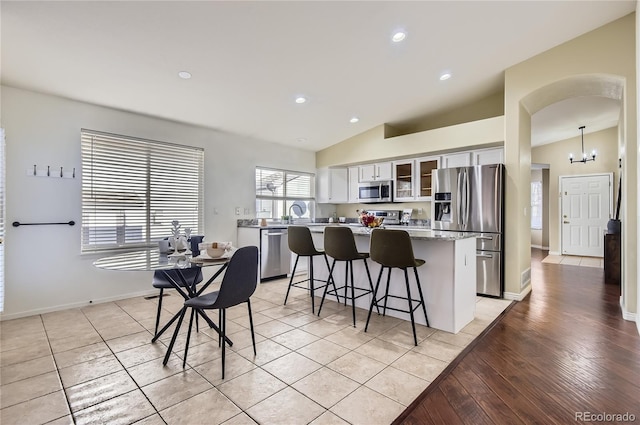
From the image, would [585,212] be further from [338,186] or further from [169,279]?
[169,279]

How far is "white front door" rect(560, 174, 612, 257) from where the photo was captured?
22.6ft

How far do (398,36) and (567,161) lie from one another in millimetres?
6861

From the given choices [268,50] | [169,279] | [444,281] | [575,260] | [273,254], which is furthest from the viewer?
[575,260]

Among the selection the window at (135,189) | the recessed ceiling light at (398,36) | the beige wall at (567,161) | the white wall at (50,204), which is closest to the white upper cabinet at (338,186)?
the window at (135,189)

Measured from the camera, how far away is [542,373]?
215 cm

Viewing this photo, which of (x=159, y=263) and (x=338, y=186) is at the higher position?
(x=338, y=186)

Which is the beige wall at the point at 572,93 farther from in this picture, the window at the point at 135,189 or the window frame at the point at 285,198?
the window at the point at 135,189

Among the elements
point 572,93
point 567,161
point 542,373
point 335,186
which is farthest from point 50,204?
point 567,161

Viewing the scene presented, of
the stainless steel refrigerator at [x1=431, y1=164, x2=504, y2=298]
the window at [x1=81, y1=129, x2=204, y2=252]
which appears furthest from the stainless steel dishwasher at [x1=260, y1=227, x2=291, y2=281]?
the stainless steel refrigerator at [x1=431, y1=164, x2=504, y2=298]

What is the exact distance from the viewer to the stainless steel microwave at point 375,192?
18.4ft

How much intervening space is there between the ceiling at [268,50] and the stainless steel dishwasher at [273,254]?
1.81m

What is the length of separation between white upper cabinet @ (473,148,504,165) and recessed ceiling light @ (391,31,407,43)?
2.33 metres

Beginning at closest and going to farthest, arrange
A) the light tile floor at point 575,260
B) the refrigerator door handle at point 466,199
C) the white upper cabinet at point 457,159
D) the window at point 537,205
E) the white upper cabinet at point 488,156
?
1. the refrigerator door handle at point 466,199
2. the white upper cabinet at point 488,156
3. the white upper cabinet at point 457,159
4. the light tile floor at point 575,260
5. the window at point 537,205

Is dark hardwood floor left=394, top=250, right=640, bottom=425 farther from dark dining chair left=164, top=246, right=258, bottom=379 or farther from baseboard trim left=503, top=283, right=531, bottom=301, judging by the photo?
dark dining chair left=164, top=246, right=258, bottom=379
